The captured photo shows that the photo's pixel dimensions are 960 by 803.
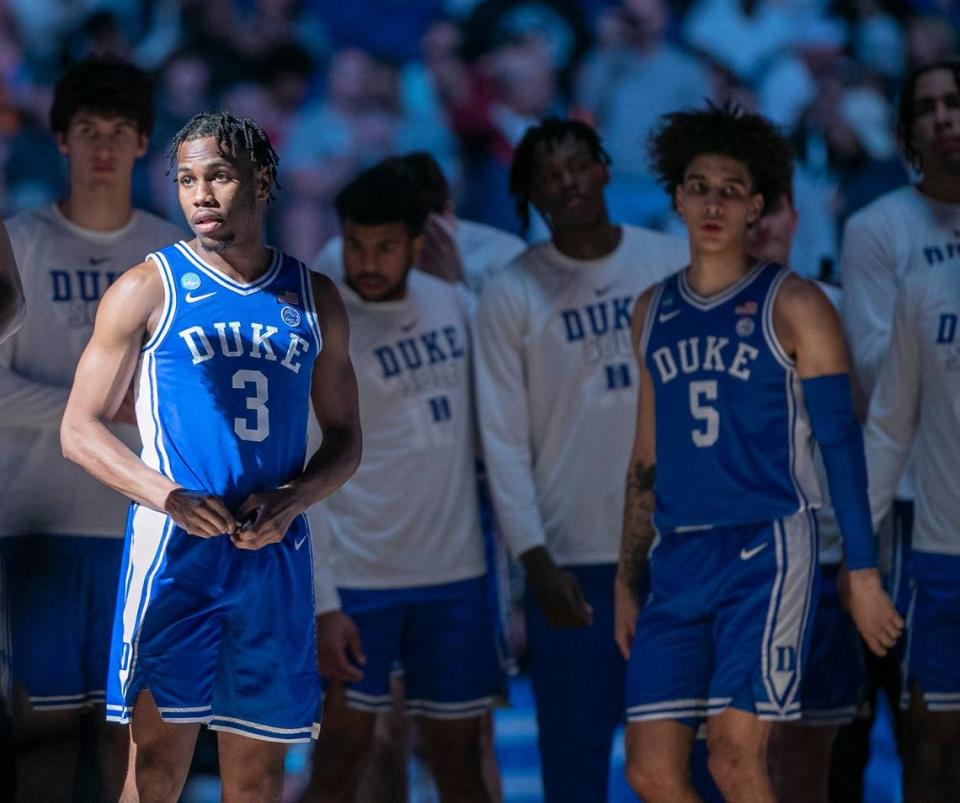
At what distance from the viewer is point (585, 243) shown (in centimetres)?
555

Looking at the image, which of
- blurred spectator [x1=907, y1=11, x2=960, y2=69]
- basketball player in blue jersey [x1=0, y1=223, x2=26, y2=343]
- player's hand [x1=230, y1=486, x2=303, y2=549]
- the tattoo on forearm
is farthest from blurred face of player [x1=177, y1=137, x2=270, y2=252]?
blurred spectator [x1=907, y1=11, x2=960, y2=69]

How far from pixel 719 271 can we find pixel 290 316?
125 centimetres

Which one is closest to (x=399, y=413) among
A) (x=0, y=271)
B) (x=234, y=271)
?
(x=234, y=271)

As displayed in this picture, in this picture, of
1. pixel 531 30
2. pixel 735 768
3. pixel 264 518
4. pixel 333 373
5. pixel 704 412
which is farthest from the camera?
pixel 531 30

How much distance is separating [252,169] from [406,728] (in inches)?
97.2

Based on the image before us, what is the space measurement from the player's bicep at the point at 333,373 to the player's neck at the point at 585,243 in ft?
4.54

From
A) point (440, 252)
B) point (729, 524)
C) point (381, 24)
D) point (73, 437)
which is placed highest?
point (381, 24)

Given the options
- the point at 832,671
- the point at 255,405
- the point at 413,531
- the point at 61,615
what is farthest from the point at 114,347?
the point at 832,671

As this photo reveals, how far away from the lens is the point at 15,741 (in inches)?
199

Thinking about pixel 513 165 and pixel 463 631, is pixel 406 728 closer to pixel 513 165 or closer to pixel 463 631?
pixel 463 631

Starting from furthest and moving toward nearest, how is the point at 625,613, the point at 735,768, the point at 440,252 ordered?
the point at 440,252 → the point at 625,613 → the point at 735,768

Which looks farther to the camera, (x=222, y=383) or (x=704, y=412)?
(x=704, y=412)

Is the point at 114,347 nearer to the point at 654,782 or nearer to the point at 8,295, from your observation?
the point at 8,295

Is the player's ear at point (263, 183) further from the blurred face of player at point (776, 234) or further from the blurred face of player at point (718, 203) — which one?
the blurred face of player at point (776, 234)
